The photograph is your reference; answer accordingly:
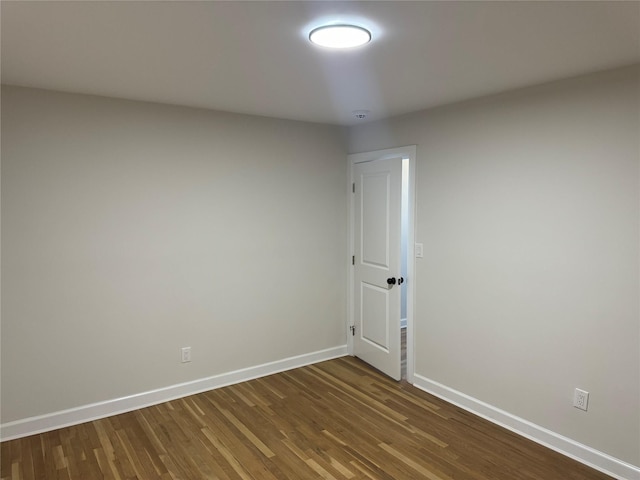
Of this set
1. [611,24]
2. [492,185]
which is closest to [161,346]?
[492,185]

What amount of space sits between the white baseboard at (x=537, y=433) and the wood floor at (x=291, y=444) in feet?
0.20

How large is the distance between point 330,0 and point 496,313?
2.41 meters

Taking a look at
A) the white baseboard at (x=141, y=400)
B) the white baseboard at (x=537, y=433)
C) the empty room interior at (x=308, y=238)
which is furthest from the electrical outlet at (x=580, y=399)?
the white baseboard at (x=141, y=400)

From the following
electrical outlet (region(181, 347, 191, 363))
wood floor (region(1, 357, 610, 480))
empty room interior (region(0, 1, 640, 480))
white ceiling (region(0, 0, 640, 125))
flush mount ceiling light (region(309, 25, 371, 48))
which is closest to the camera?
white ceiling (region(0, 0, 640, 125))

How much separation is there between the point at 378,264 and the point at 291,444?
1815 millimetres

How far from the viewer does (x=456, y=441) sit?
2.88 m

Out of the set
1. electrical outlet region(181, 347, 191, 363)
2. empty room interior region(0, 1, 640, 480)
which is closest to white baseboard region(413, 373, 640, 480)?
empty room interior region(0, 1, 640, 480)

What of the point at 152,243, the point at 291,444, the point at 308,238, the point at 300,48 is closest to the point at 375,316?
the point at 308,238

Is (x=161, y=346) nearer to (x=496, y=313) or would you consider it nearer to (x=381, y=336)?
(x=381, y=336)

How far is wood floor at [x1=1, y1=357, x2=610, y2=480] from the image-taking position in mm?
2555

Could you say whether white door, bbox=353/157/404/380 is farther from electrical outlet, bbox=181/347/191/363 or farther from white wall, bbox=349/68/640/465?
electrical outlet, bbox=181/347/191/363

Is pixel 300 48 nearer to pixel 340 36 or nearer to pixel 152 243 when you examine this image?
pixel 340 36

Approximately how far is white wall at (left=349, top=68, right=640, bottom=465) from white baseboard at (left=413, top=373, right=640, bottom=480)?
0.14ft

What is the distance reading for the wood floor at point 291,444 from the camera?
8.38ft
